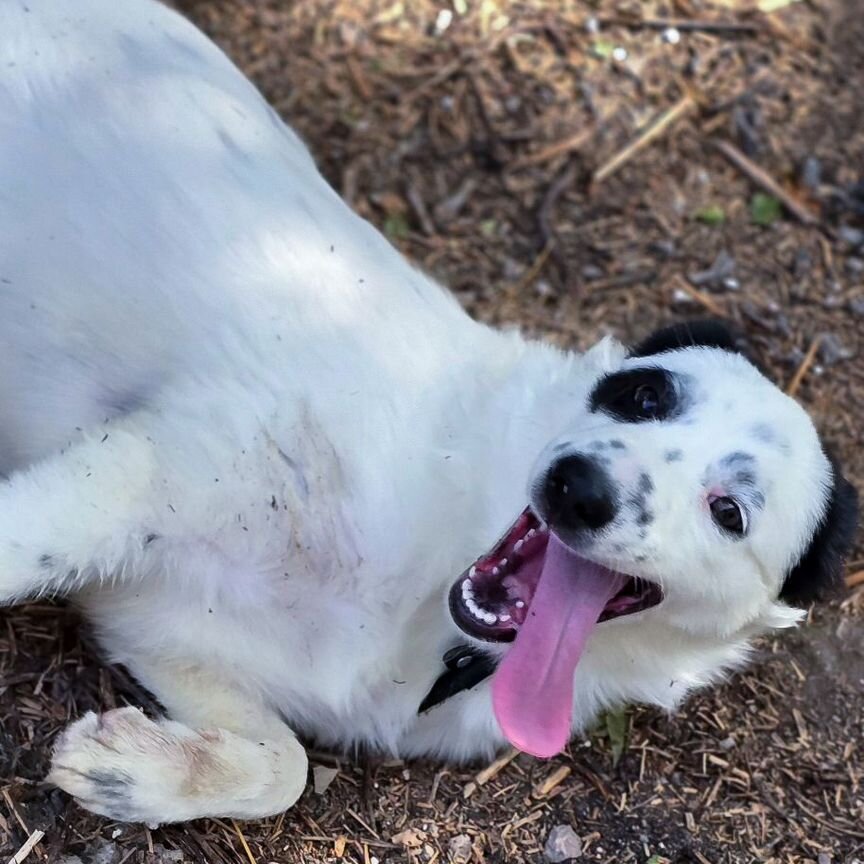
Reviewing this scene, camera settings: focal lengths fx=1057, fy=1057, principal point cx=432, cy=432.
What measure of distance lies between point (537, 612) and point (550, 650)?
98 mm

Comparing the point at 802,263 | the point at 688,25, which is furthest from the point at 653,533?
the point at 688,25

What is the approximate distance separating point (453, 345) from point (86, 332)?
41.2 inches

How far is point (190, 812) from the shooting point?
263 centimetres

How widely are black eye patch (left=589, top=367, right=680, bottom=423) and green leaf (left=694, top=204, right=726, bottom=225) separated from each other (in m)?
2.28

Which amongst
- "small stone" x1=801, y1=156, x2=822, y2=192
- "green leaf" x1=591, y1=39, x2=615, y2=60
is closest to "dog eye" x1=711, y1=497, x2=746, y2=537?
"small stone" x1=801, y1=156, x2=822, y2=192

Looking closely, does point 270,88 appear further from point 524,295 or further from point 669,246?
point 669,246

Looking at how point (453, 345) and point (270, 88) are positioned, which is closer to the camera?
point (453, 345)

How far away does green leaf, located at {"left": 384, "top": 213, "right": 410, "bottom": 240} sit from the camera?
473cm

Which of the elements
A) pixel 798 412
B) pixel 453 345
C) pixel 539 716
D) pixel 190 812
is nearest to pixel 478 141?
pixel 453 345

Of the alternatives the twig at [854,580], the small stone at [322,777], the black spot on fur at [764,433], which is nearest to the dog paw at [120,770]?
the small stone at [322,777]

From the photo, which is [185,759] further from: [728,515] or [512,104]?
[512,104]

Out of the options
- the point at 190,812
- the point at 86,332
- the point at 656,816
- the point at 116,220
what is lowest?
the point at 656,816

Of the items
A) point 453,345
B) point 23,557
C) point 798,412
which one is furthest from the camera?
point 453,345

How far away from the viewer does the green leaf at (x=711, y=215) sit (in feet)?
16.2
